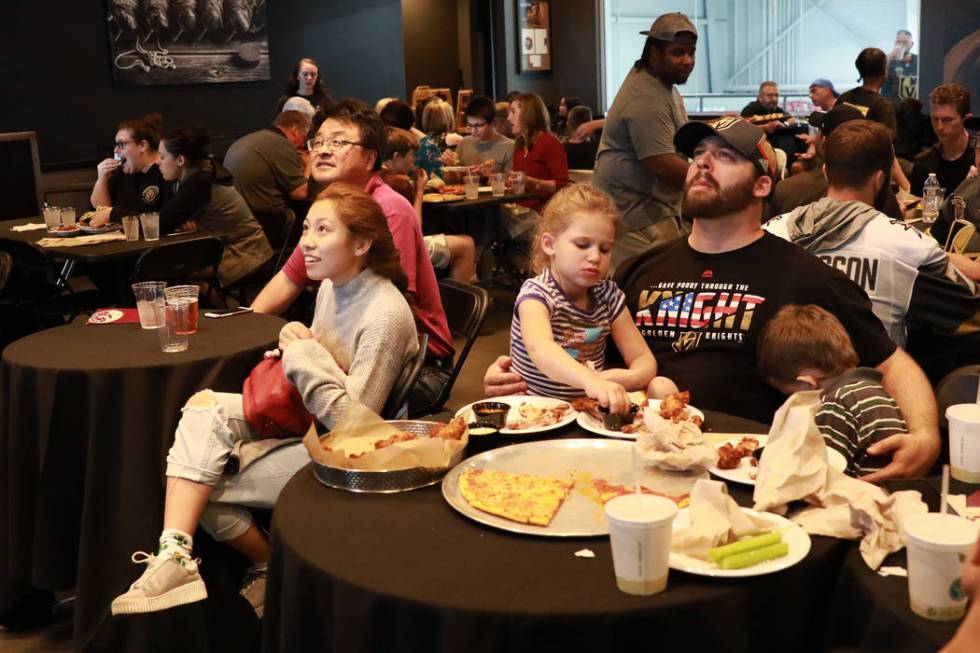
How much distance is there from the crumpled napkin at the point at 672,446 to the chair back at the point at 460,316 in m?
1.24

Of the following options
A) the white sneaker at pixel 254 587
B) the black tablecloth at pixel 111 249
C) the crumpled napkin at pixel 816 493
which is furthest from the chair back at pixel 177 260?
the crumpled napkin at pixel 816 493

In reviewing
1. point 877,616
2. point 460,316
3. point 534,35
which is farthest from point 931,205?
point 534,35

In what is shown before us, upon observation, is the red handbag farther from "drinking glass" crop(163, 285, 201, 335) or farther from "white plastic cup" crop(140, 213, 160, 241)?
"white plastic cup" crop(140, 213, 160, 241)

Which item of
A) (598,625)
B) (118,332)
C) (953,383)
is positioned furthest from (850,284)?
(118,332)

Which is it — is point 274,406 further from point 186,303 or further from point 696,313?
point 696,313

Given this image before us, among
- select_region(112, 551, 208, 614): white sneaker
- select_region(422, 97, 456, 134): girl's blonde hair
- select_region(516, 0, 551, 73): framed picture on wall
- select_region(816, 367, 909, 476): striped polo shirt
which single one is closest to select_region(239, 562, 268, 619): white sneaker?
select_region(112, 551, 208, 614): white sneaker

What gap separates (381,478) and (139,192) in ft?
16.0

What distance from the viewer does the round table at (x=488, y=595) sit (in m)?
1.50

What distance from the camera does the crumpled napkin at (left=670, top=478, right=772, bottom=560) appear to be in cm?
161

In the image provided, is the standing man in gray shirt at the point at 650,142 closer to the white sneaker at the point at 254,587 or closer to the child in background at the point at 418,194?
the child in background at the point at 418,194

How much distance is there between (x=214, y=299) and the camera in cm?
746

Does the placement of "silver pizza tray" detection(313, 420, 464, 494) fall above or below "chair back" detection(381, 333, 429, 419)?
above

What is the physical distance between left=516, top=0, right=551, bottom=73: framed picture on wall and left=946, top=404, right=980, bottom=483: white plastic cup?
13.5 meters

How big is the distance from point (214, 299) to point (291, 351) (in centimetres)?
505
